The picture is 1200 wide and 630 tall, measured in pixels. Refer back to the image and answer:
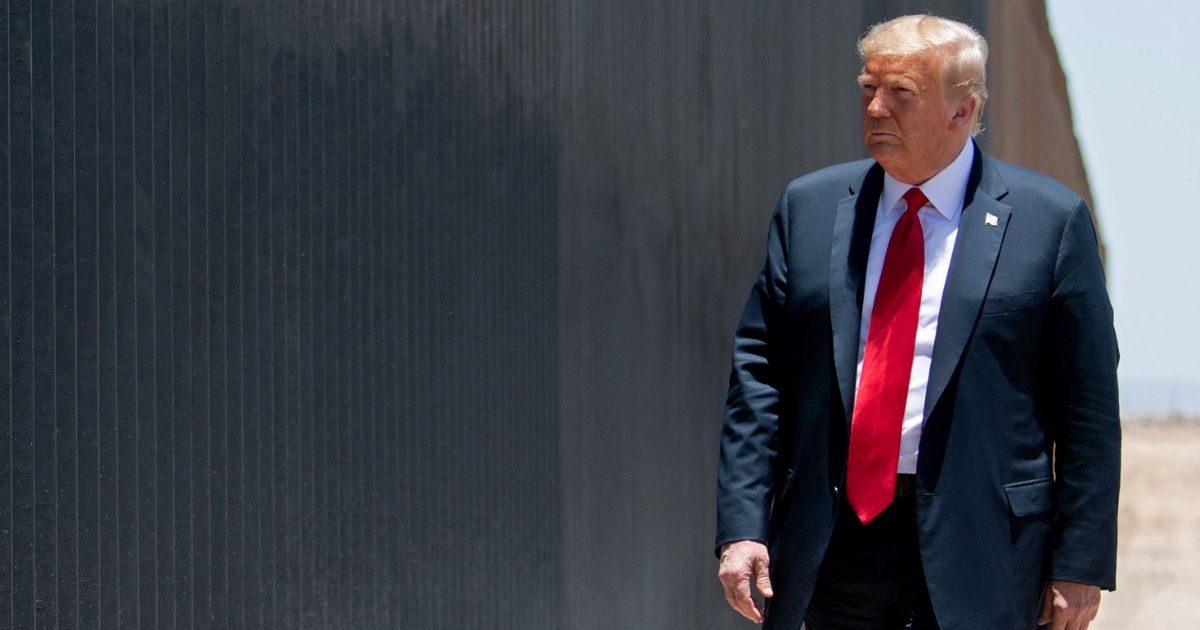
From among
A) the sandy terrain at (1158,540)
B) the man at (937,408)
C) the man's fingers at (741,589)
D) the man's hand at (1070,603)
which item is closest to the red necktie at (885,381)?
the man at (937,408)

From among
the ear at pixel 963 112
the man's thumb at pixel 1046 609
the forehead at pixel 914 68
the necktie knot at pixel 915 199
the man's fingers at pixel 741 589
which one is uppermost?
the forehead at pixel 914 68

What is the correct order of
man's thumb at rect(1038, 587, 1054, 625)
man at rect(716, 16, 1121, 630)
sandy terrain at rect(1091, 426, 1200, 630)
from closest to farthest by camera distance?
man at rect(716, 16, 1121, 630)
man's thumb at rect(1038, 587, 1054, 625)
sandy terrain at rect(1091, 426, 1200, 630)

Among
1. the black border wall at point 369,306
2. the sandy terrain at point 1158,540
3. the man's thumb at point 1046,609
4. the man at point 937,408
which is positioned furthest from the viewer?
the sandy terrain at point 1158,540

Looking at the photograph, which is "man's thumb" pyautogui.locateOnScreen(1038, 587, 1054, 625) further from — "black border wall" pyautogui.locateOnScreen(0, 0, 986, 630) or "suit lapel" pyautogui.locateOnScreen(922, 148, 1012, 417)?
"black border wall" pyautogui.locateOnScreen(0, 0, 986, 630)

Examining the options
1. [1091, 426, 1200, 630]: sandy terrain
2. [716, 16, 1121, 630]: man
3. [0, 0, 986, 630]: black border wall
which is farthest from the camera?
[1091, 426, 1200, 630]: sandy terrain

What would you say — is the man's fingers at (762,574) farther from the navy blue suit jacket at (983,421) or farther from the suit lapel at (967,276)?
the suit lapel at (967,276)

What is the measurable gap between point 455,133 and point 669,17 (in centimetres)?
134

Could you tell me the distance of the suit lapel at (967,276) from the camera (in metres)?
→ 3.32

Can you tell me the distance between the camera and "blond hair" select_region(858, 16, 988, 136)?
11.1ft

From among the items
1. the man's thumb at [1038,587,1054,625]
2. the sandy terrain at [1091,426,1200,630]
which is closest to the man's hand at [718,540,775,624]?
the man's thumb at [1038,587,1054,625]

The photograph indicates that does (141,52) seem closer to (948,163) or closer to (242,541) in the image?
(242,541)

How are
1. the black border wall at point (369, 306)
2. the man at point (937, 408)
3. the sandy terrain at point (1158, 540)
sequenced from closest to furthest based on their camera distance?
1. the black border wall at point (369, 306)
2. the man at point (937, 408)
3. the sandy terrain at point (1158, 540)

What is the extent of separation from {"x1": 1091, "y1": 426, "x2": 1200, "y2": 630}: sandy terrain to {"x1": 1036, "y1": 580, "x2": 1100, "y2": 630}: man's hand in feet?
37.6

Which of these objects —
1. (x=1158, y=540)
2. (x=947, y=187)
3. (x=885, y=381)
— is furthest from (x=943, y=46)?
(x=1158, y=540)
